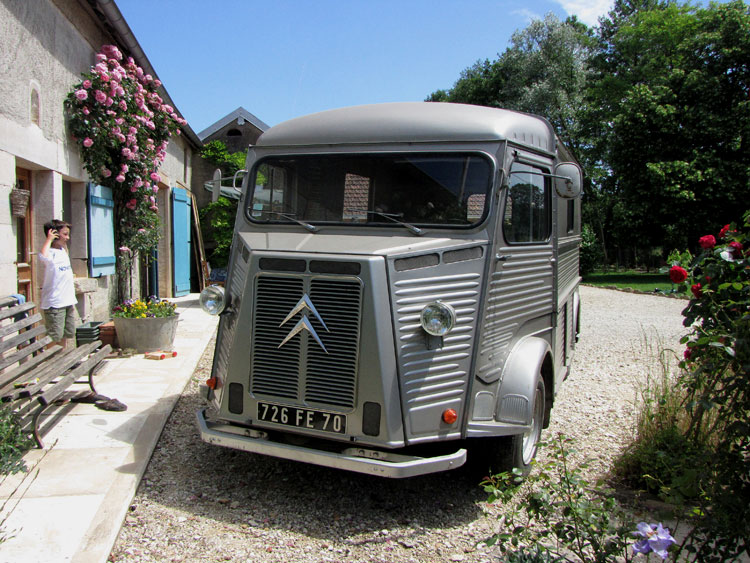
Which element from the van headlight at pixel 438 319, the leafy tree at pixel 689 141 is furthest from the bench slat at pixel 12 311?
the leafy tree at pixel 689 141

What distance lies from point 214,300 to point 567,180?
261 cm

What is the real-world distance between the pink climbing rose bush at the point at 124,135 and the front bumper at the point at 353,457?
18.3 feet

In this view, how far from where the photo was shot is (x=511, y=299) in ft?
13.7

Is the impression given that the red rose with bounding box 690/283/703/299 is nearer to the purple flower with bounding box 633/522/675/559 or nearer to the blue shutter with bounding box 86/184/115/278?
the purple flower with bounding box 633/522/675/559

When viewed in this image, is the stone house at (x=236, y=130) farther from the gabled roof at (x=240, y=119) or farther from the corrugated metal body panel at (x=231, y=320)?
Result: the corrugated metal body panel at (x=231, y=320)

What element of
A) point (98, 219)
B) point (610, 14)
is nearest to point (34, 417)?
Result: point (98, 219)

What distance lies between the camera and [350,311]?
138 inches

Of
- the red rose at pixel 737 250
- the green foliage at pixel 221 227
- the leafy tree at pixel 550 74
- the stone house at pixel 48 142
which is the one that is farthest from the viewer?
the leafy tree at pixel 550 74

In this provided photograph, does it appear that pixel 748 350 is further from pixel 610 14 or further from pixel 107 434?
pixel 610 14

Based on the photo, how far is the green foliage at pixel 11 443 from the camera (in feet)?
12.2

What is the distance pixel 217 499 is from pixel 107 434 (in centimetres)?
145

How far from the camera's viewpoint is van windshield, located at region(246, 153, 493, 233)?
4.02 meters

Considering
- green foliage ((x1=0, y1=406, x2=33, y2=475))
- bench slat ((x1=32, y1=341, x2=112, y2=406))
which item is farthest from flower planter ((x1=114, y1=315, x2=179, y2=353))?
green foliage ((x1=0, y1=406, x2=33, y2=475))

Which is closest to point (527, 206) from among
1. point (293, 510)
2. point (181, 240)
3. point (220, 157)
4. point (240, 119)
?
point (293, 510)
